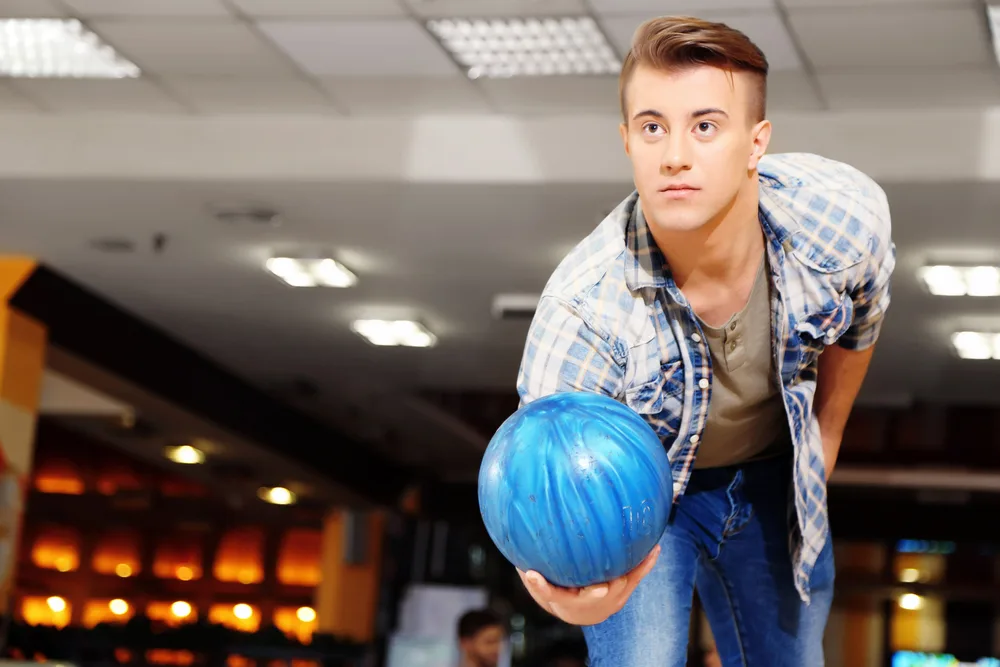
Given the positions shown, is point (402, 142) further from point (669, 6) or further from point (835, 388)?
point (835, 388)

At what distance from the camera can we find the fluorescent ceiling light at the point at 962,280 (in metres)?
7.46

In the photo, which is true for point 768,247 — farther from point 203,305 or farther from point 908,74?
point 203,305

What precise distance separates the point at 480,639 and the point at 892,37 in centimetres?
447

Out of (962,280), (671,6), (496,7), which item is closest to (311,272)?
(496,7)

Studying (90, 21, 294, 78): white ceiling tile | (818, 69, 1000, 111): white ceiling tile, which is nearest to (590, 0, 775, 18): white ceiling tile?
(818, 69, 1000, 111): white ceiling tile

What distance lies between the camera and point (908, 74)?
5.77 meters

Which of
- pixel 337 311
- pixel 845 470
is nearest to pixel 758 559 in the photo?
pixel 337 311

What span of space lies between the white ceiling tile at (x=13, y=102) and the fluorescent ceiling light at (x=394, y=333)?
317 centimetres

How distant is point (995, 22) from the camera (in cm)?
523

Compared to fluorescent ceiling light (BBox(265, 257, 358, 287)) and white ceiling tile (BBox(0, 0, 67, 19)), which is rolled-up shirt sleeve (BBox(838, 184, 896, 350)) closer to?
white ceiling tile (BBox(0, 0, 67, 19))

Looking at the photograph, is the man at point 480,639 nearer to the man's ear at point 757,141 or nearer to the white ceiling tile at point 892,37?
the white ceiling tile at point 892,37

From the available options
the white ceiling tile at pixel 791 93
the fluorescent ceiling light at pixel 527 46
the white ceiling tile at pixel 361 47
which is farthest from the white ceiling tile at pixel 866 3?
the white ceiling tile at pixel 361 47

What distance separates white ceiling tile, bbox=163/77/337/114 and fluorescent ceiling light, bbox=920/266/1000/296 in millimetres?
3492

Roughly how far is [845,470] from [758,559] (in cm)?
1026
